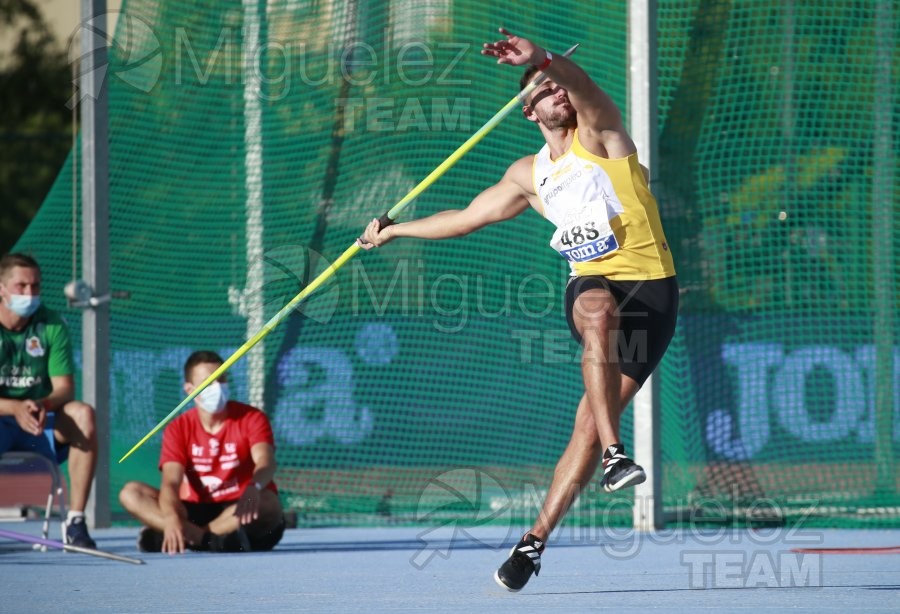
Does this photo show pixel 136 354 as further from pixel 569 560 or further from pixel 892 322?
pixel 892 322

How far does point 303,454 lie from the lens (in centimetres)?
860

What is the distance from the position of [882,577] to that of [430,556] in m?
2.23

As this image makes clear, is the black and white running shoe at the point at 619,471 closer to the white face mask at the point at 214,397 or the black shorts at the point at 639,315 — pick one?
the black shorts at the point at 639,315

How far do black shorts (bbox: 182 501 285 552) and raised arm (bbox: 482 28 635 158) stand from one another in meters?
3.11

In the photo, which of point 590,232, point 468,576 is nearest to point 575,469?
point 590,232

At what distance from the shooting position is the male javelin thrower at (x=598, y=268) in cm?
494

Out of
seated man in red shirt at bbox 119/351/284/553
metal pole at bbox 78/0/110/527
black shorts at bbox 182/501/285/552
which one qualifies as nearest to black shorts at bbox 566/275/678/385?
seated man in red shirt at bbox 119/351/284/553

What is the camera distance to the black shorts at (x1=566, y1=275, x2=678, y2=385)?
500 centimetres

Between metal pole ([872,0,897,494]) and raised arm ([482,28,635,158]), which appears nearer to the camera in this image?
raised arm ([482,28,635,158])

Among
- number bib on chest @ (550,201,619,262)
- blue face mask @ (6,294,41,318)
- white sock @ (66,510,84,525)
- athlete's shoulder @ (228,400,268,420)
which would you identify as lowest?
white sock @ (66,510,84,525)

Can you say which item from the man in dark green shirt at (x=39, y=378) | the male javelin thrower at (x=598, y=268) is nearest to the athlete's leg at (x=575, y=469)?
the male javelin thrower at (x=598, y=268)

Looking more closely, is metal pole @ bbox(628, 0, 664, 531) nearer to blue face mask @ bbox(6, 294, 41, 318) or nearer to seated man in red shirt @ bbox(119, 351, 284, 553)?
seated man in red shirt @ bbox(119, 351, 284, 553)

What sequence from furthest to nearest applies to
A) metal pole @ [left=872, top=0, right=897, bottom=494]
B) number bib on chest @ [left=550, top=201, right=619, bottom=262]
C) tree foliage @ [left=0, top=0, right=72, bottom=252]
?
tree foliage @ [left=0, top=0, right=72, bottom=252]
metal pole @ [left=872, top=0, right=897, bottom=494]
number bib on chest @ [left=550, top=201, right=619, bottom=262]

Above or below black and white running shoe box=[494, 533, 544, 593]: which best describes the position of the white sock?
below
